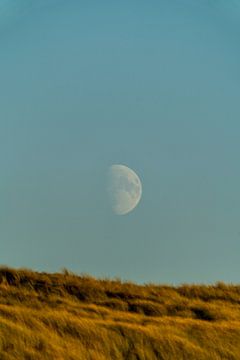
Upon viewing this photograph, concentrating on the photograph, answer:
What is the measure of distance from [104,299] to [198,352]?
462 cm

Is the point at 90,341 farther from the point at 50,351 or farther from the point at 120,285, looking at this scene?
the point at 120,285

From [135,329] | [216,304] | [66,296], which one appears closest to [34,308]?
[66,296]

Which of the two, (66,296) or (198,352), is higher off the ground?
(66,296)

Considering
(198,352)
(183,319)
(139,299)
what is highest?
(139,299)

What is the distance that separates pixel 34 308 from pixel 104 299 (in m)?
2.71

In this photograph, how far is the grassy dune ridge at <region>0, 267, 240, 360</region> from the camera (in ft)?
49.2

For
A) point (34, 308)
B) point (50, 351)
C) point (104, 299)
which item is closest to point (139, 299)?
point (104, 299)

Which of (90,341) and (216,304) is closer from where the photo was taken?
(90,341)

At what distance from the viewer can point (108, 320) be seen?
1669cm

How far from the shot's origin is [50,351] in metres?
14.4

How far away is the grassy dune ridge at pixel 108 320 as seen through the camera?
49.2ft

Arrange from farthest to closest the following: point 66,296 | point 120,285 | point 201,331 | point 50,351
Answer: point 120,285, point 66,296, point 201,331, point 50,351

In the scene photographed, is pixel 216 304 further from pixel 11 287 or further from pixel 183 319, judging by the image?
pixel 11 287

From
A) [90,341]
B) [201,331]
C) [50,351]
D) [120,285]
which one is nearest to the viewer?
[50,351]
